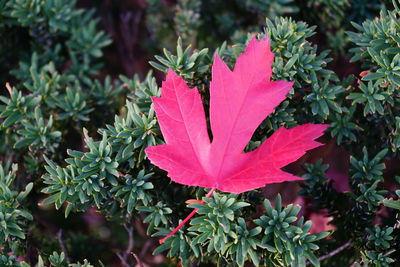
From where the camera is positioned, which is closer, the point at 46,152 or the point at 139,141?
the point at 139,141

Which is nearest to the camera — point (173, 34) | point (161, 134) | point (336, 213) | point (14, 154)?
point (161, 134)

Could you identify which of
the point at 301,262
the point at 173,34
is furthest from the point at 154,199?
the point at 173,34

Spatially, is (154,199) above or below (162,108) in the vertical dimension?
below

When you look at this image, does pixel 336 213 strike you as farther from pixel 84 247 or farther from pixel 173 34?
pixel 173 34

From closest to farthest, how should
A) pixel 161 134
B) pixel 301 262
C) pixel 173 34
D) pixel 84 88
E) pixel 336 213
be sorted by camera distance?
1. pixel 301 262
2. pixel 161 134
3. pixel 336 213
4. pixel 84 88
5. pixel 173 34

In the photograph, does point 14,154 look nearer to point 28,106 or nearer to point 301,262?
point 28,106

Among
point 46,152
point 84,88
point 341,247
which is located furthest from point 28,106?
point 341,247

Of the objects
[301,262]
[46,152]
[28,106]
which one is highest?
[28,106]
